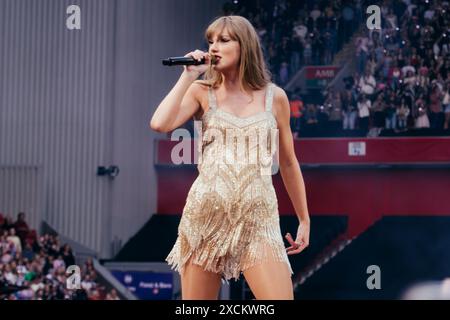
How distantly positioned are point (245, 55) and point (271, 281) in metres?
0.82

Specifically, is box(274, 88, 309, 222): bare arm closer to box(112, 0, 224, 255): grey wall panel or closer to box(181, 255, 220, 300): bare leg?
box(181, 255, 220, 300): bare leg

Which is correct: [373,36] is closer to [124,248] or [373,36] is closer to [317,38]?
[317,38]

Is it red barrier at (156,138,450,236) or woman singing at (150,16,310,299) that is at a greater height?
woman singing at (150,16,310,299)

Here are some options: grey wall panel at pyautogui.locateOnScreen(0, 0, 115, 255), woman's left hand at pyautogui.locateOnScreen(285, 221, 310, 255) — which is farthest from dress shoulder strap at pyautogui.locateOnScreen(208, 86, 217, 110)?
grey wall panel at pyautogui.locateOnScreen(0, 0, 115, 255)

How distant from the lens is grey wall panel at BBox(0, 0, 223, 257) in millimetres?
13797

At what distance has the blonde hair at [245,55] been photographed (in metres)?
3.65

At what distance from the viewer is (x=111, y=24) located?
13617 mm

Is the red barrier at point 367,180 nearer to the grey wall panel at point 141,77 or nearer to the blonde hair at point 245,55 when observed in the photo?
the grey wall panel at point 141,77

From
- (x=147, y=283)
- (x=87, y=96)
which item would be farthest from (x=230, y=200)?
(x=87, y=96)

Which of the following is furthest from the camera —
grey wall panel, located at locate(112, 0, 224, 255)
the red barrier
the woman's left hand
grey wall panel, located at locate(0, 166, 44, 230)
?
grey wall panel, located at locate(112, 0, 224, 255)

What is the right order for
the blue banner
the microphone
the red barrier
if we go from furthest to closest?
the red barrier → the blue banner → the microphone

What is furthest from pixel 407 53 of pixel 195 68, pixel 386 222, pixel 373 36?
pixel 195 68

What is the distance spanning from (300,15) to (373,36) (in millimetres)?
1871

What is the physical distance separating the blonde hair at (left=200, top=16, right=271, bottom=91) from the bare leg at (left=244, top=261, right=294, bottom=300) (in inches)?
26.2
